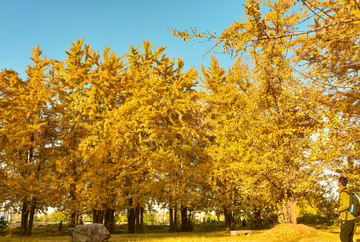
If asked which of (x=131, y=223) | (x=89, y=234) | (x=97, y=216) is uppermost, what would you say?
(x=97, y=216)

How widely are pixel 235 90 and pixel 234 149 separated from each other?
5.34 metres

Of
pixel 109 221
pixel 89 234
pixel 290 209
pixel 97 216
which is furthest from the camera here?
pixel 109 221

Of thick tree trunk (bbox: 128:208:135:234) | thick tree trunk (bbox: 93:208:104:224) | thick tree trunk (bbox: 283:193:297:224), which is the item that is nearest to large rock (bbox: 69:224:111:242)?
thick tree trunk (bbox: 93:208:104:224)

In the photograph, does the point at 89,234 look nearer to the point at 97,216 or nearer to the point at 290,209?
the point at 97,216

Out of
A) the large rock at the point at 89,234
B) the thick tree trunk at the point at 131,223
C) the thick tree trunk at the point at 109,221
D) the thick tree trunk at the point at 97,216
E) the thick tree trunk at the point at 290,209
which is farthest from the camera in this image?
the thick tree trunk at the point at 131,223

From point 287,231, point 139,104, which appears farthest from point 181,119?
point 287,231

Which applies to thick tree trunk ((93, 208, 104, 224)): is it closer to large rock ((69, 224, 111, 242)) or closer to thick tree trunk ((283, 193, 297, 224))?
large rock ((69, 224, 111, 242))

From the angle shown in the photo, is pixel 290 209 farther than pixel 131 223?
No

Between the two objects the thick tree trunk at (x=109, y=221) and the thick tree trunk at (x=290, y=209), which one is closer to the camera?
the thick tree trunk at (x=290, y=209)

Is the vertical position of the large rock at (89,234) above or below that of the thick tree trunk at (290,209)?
below

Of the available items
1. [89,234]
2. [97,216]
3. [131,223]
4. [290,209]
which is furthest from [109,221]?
[290,209]

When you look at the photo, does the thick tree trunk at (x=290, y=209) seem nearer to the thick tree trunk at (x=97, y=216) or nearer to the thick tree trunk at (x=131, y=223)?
the thick tree trunk at (x=131, y=223)

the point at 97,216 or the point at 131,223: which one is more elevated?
the point at 97,216

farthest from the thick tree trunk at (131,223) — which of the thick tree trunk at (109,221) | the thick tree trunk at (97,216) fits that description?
the thick tree trunk at (97,216)
